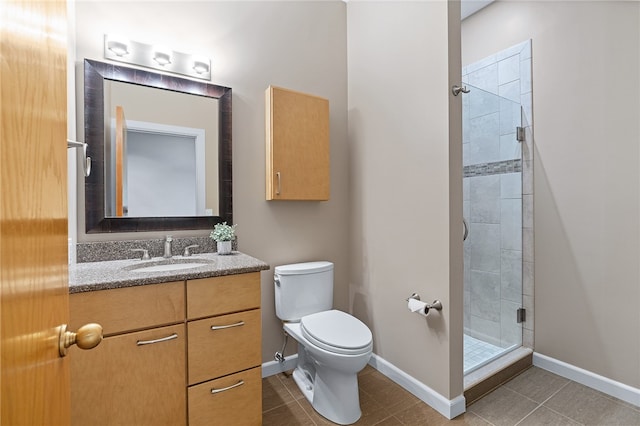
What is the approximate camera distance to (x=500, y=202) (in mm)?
2451

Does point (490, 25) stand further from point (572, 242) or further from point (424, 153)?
point (572, 242)

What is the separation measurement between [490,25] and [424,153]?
1605 mm

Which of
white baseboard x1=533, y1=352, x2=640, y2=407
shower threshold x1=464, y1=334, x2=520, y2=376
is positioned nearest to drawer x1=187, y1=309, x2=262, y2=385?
shower threshold x1=464, y1=334, x2=520, y2=376

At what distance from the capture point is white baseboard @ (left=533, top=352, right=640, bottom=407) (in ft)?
6.04

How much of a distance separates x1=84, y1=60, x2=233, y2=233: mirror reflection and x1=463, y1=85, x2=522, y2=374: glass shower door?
1.91 meters

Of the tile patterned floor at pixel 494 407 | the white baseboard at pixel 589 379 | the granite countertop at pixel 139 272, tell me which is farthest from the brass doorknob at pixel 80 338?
the white baseboard at pixel 589 379

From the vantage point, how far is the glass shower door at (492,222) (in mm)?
2377

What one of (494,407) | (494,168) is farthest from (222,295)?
(494,168)

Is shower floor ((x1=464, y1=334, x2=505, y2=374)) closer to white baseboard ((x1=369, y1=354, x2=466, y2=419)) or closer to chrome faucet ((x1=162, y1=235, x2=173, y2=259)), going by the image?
white baseboard ((x1=369, y1=354, x2=466, y2=419))

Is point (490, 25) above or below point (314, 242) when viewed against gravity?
above

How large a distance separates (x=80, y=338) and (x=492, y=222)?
263 cm

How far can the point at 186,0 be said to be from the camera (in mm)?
1907

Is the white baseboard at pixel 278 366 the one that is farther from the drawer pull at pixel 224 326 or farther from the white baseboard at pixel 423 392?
the drawer pull at pixel 224 326

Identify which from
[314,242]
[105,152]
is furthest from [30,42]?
[314,242]
